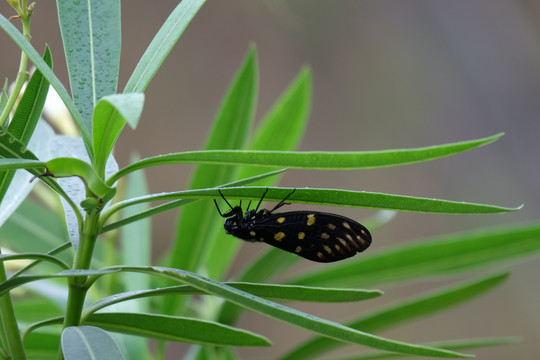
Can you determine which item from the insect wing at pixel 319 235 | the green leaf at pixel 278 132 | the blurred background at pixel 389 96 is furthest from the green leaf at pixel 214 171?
the blurred background at pixel 389 96

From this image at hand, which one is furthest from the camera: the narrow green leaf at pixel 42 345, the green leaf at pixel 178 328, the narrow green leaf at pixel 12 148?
the narrow green leaf at pixel 42 345

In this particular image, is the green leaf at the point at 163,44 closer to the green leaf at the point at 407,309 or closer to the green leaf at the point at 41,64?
the green leaf at the point at 41,64

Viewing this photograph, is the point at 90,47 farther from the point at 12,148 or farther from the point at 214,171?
the point at 214,171

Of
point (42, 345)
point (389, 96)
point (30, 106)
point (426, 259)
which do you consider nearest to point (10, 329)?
point (30, 106)

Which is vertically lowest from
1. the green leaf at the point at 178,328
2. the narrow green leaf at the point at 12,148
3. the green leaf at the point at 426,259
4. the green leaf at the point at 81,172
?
the green leaf at the point at 178,328

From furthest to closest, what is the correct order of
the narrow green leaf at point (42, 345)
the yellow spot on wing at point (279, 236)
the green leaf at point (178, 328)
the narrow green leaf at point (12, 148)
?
the narrow green leaf at point (42, 345) < the yellow spot on wing at point (279, 236) < the green leaf at point (178, 328) < the narrow green leaf at point (12, 148)

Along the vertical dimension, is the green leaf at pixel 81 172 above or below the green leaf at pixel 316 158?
below
